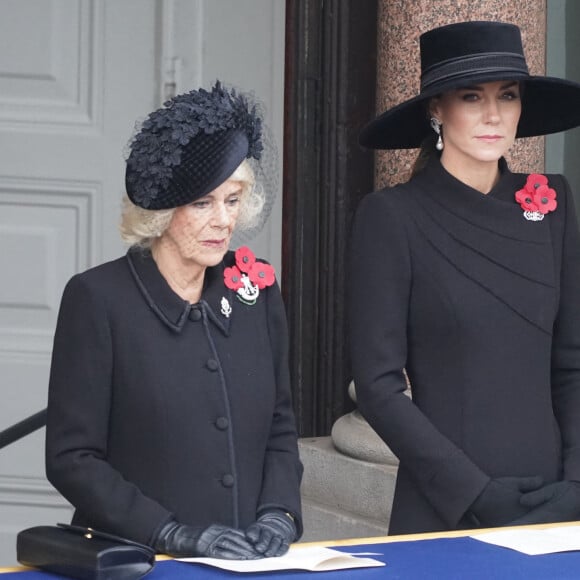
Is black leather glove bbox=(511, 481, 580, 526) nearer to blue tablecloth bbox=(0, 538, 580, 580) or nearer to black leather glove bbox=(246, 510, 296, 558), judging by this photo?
blue tablecloth bbox=(0, 538, 580, 580)

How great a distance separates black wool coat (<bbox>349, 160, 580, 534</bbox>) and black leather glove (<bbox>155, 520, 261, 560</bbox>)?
58 cm

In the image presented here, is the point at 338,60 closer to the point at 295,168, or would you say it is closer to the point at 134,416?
the point at 295,168

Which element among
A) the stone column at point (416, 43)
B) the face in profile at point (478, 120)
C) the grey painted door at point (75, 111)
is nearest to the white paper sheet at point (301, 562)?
the face in profile at point (478, 120)

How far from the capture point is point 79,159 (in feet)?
17.4

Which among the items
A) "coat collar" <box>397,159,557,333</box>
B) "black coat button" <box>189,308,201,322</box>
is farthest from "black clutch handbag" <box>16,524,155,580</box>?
"coat collar" <box>397,159,557,333</box>

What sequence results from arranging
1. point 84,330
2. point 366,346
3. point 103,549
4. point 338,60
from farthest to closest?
point 338,60
point 366,346
point 84,330
point 103,549

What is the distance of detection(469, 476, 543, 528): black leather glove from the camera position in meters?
3.02

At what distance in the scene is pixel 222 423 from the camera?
287 centimetres

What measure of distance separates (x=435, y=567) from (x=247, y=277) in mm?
783

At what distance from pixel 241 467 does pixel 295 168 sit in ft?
7.86

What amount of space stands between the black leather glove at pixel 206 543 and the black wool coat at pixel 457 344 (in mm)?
580

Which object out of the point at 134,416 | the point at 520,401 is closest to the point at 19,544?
the point at 134,416

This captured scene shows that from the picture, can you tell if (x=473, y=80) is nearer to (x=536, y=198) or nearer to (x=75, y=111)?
(x=536, y=198)

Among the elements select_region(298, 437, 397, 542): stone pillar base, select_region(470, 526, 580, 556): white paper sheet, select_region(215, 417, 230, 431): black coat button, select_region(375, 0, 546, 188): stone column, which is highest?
select_region(375, 0, 546, 188): stone column
